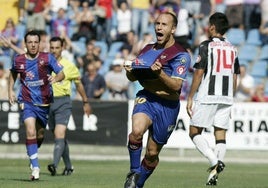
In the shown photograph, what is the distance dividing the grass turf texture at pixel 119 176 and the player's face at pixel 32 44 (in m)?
2.03

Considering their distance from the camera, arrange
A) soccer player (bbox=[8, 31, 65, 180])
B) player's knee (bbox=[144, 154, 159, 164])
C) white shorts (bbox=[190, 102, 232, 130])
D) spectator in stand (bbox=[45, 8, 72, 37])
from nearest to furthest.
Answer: player's knee (bbox=[144, 154, 159, 164]), white shorts (bbox=[190, 102, 232, 130]), soccer player (bbox=[8, 31, 65, 180]), spectator in stand (bbox=[45, 8, 72, 37])

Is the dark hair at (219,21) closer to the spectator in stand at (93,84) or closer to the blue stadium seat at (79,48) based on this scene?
the spectator in stand at (93,84)

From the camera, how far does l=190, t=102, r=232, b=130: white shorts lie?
15758 millimetres

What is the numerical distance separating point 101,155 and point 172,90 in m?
12.0

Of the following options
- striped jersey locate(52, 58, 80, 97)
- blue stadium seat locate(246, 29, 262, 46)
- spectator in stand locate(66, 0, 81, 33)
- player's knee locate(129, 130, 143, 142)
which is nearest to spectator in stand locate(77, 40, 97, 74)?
spectator in stand locate(66, 0, 81, 33)

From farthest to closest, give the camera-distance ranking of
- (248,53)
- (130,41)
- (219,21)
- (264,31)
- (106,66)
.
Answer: (248,53) → (264,31) → (130,41) → (106,66) → (219,21)

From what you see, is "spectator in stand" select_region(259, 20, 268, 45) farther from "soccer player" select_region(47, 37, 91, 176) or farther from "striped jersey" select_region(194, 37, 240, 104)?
"striped jersey" select_region(194, 37, 240, 104)

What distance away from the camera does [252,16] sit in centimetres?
3038

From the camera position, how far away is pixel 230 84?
52.0ft

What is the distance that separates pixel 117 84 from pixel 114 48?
3.32 meters

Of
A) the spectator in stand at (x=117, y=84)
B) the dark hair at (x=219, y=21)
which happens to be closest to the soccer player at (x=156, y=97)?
the dark hair at (x=219, y=21)

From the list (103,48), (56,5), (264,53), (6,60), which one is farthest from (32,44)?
(56,5)

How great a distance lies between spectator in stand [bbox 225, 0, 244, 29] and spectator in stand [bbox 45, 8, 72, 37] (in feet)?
15.9

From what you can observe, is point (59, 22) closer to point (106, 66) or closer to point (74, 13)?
point (74, 13)
